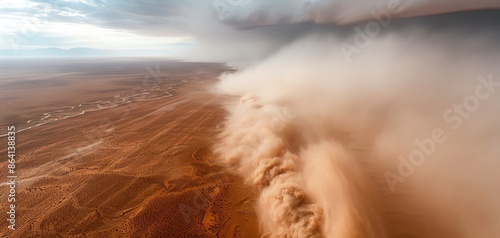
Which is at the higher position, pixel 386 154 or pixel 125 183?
pixel 386 154

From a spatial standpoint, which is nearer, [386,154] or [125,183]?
[125,183]

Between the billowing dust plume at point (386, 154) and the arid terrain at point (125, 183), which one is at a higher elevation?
the billowing dust plume at point (386, 154)

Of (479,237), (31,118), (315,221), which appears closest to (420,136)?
(479,237)

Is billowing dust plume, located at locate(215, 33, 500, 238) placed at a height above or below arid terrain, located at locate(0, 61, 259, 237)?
above
